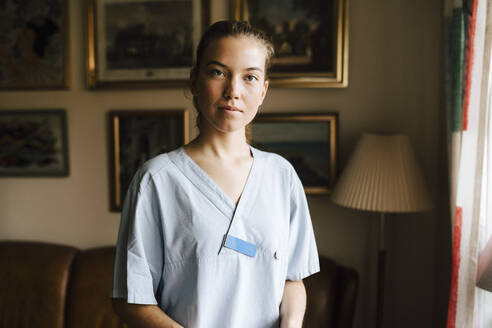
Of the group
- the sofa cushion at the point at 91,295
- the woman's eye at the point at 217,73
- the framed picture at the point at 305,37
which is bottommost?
the sofa cushion at the point at 91,295

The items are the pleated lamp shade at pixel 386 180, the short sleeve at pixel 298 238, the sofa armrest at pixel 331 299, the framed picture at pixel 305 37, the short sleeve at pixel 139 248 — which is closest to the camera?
the short sleeve at pixel 139 248

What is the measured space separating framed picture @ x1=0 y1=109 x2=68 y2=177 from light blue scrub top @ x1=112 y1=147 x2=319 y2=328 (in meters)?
1.41

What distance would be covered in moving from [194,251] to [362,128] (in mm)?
1260

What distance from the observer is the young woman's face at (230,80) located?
780mm

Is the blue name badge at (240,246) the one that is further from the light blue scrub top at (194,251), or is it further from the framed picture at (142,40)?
the framed picture at (142,40)

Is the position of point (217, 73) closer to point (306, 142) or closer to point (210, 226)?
point (210, 226)

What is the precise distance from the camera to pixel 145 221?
788 millimetres

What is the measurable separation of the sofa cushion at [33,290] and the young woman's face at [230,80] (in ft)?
4.85

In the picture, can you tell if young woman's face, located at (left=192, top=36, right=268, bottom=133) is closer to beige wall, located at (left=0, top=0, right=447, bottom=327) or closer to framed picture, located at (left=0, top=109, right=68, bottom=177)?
beige wall, located at (left=0, top=0, right=447, bottom=327)

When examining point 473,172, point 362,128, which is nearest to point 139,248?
point 473,172

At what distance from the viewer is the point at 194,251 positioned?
0.78 metres

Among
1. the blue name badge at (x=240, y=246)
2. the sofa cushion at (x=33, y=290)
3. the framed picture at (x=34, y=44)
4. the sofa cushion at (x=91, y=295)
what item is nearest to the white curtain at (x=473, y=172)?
the blue name badge at (x=240, y=246)

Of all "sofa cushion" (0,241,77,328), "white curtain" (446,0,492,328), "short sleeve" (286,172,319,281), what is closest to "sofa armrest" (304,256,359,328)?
"white curtain" (446,0,492,328)

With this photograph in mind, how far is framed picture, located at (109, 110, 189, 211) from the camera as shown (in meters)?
1.91
